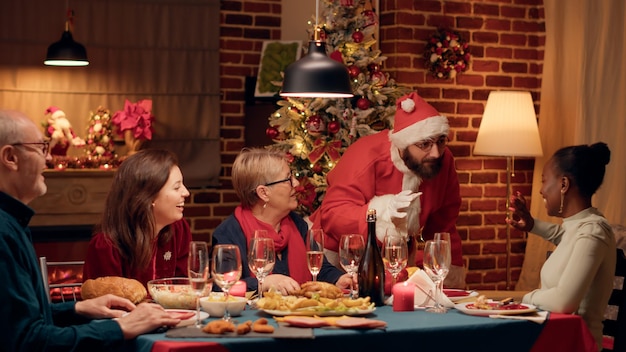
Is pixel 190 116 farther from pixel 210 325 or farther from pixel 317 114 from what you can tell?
pixel 210 325

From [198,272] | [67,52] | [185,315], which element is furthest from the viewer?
[67,52]

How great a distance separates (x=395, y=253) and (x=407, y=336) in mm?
435

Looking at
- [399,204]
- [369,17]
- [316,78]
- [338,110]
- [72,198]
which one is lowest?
[72,198]

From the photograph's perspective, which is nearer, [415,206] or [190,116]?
[415,206]

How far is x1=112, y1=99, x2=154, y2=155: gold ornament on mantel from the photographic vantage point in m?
6.25

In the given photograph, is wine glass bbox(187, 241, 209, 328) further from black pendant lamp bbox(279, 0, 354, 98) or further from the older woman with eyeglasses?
black pendant lamp bbox(279, 0, 354, 98)

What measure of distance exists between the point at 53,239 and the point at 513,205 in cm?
343

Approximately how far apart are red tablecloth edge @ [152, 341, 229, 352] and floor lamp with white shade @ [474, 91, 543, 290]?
12.8ft

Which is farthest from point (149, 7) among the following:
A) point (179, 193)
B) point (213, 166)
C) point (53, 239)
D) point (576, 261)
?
point (576, 261)

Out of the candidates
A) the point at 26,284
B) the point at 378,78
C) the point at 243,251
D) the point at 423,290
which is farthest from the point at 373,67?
the point at 26,284

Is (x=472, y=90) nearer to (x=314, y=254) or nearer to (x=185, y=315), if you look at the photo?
(x=314, y=254)

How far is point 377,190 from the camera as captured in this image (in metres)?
Answer: 4.63

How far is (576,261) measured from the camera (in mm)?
3246

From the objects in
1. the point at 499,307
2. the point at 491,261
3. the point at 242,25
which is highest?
the point at 242,25
